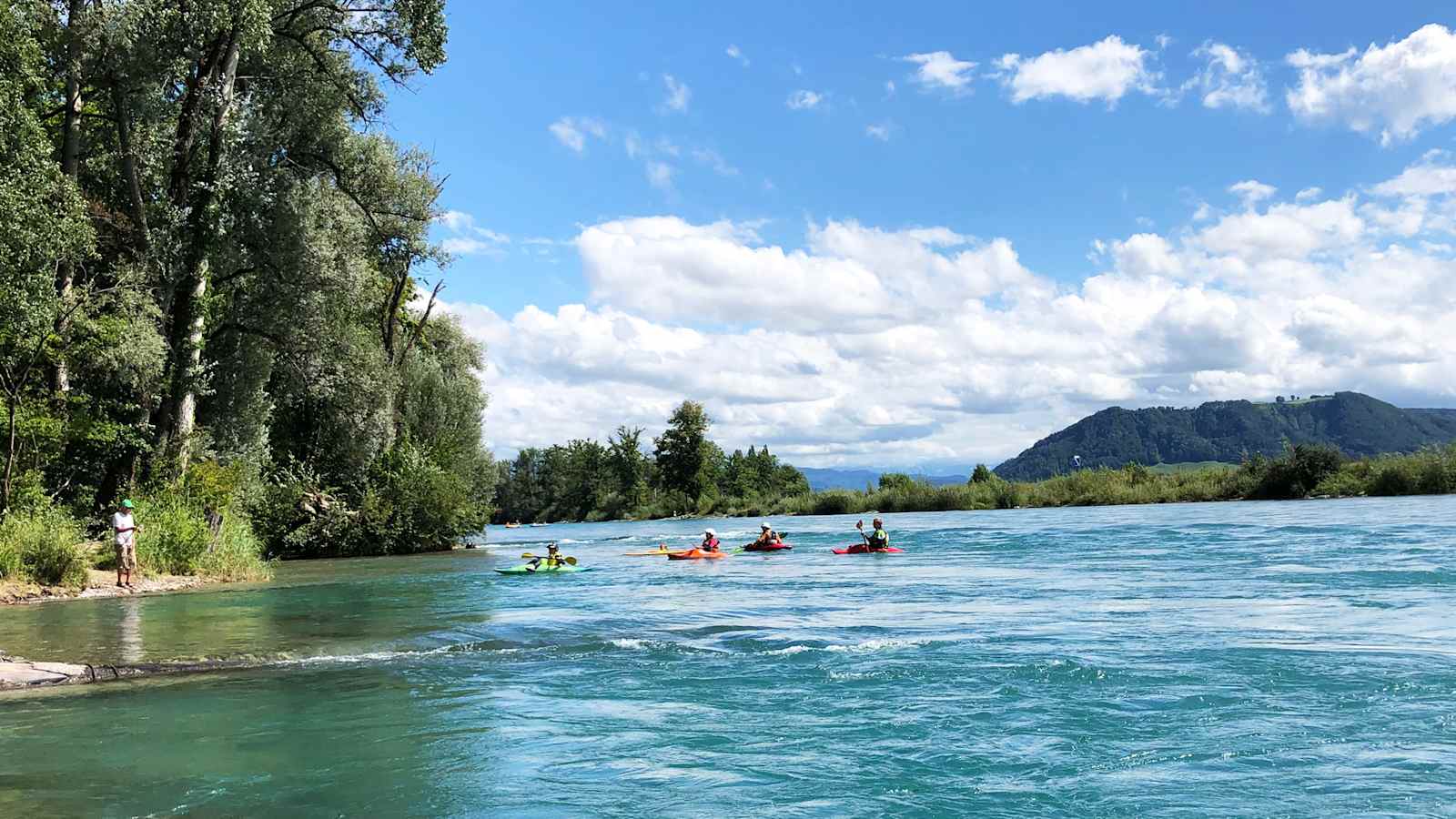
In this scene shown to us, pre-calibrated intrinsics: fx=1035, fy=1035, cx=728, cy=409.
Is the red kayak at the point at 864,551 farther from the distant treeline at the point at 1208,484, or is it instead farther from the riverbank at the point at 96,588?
the distant treeline at the point at 1208,484

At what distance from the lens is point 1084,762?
7664 millimetres

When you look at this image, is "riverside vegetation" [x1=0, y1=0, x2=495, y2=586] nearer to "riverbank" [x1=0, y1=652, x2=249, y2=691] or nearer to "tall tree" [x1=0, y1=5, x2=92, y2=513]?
"tall tree" [x1=0, y1=5, x2=92, y2=513]

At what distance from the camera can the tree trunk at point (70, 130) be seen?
2195cm

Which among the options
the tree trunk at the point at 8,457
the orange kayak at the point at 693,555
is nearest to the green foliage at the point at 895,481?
the orange kayak at the point at 693,555

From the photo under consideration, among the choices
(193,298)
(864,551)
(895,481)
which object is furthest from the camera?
(895,481)

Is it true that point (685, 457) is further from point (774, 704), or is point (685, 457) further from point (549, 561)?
point (774, 704)

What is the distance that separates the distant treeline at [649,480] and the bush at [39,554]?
185ft

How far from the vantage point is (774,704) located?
9.83 m

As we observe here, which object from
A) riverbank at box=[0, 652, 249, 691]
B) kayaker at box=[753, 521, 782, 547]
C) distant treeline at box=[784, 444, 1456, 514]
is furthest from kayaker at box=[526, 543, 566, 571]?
distant treeline at box=[784, 444, 1456, 514]

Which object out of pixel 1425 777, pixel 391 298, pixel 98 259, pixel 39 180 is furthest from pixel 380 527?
pixel 1425 777

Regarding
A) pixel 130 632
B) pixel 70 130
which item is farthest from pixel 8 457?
pixel 70 130

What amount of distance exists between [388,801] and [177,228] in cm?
2097

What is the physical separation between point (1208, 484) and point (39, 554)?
54807mm

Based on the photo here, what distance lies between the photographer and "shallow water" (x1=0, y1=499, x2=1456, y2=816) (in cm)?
704
